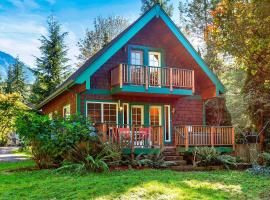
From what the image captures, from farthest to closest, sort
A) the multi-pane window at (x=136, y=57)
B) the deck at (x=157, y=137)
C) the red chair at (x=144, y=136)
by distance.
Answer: the multi-pane window at (x=136, y=57)
the red chair at (x=144, y=136)
the deck at (x=157, y=137)

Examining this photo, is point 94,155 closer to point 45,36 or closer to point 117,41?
point 117,41

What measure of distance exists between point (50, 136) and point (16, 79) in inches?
1615

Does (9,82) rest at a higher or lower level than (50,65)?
higher

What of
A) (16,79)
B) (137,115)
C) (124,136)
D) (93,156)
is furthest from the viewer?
(16,79)

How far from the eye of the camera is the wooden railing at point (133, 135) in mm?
12039

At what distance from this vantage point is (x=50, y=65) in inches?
1198

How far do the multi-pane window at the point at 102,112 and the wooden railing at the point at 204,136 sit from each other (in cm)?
314

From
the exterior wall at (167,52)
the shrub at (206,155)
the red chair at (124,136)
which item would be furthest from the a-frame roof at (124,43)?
the shrub at (206,155)

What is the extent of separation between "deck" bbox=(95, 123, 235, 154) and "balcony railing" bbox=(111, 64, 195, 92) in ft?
6.84

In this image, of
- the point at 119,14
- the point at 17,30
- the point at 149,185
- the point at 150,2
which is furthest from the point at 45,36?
the point at 149,185

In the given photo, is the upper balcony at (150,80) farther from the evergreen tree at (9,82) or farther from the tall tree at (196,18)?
the evergreen tree at (9,82)

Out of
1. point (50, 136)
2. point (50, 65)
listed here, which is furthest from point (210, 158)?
point (50, 65)

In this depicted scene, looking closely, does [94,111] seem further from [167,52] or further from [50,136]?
[167,52]

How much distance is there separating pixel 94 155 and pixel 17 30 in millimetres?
7510
